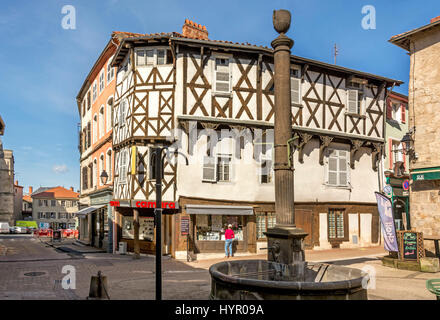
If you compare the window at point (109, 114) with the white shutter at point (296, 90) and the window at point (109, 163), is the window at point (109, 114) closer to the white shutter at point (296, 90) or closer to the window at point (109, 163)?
the window at point (109, 163)

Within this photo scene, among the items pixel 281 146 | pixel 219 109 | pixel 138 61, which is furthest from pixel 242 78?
pixel 281 146

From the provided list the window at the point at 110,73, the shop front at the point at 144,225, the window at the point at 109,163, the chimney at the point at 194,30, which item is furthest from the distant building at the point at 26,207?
the chimney at the point at 194,30

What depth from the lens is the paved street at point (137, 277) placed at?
9086mm

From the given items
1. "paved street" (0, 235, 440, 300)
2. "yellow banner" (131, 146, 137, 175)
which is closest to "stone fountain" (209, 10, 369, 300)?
"paved street" (0, 235, 440, 300)

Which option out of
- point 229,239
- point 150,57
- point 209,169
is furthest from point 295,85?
point 229,239

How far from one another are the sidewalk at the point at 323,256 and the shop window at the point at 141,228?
2.65m

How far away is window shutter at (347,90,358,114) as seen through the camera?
66.6ft

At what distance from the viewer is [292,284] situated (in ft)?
20.4

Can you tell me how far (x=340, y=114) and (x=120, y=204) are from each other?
38.9 feet

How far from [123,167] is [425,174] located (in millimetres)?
12985

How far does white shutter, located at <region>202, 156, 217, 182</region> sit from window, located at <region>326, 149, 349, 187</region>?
615 cm

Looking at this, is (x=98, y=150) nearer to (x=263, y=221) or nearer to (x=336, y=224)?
(x=263, y=221)

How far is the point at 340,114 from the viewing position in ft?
65.4
